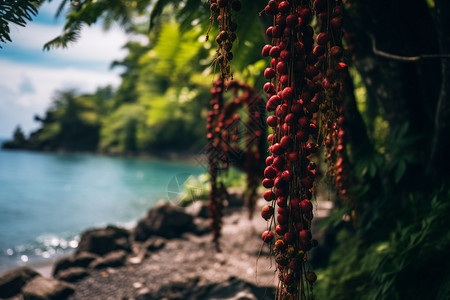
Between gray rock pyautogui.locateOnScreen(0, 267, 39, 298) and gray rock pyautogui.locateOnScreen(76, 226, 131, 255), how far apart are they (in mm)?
1279

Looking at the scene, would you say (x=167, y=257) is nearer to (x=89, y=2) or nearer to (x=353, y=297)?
(x=353, y=297)

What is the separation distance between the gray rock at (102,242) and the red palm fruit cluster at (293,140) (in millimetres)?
4428

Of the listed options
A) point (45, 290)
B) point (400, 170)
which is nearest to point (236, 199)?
point (45, 290)

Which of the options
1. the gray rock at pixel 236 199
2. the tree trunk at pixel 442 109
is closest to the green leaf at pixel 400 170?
the tree trunk at pixel 442 109

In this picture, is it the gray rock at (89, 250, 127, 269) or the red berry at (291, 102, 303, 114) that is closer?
the red berry at (291, 102, 303, 114)

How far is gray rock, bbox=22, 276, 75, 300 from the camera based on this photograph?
298cm

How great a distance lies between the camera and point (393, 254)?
1.64 metres

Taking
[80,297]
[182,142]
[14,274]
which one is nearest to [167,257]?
[80,297]

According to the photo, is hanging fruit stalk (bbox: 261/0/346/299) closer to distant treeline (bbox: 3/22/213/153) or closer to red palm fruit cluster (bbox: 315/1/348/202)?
red palm fruit cluster (bbox: 315/1/348/202)

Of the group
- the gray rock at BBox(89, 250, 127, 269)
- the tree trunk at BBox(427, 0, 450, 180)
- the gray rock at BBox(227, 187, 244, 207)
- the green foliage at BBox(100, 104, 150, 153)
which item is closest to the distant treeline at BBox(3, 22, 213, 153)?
the green foliage at BBox(100, 104, 150, 153)

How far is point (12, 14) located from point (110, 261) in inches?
147

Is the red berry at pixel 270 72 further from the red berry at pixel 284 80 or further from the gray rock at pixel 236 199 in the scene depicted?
the gray rock at pixel 236 199

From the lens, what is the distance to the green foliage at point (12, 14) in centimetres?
123

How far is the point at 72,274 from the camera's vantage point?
12.5 feet
